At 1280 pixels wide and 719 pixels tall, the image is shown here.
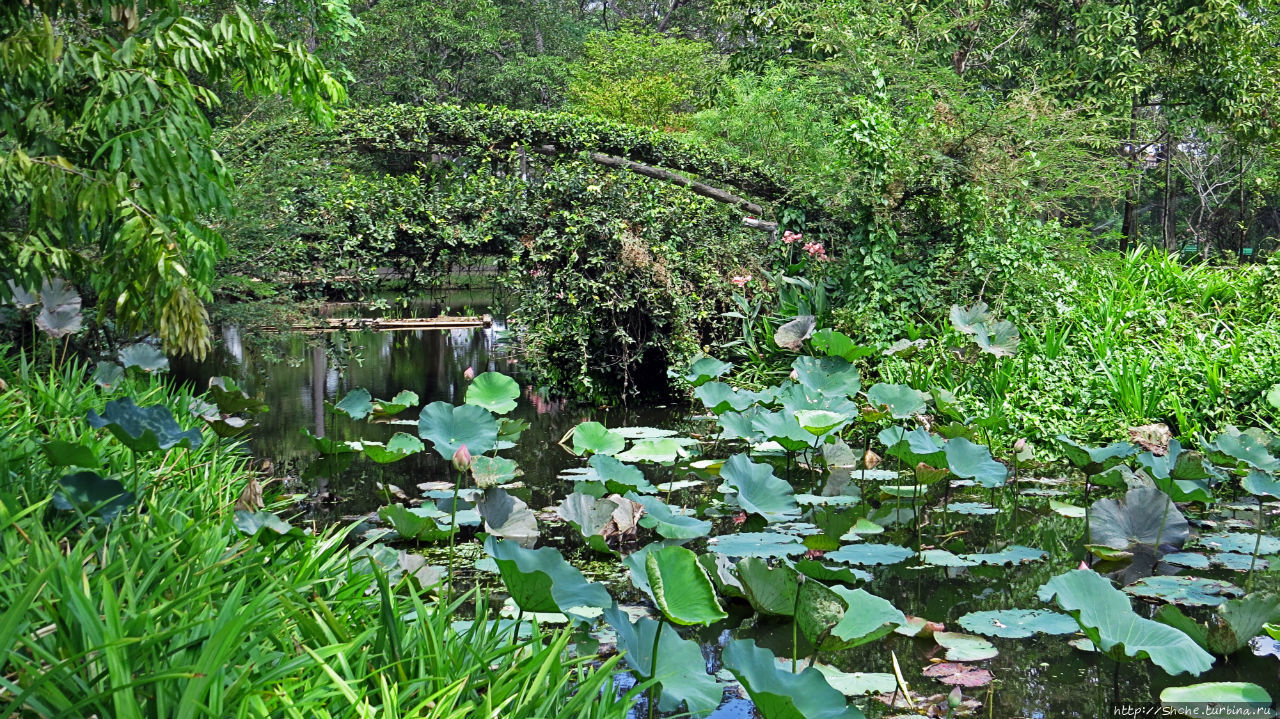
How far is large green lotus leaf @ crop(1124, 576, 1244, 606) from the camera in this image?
3117mm

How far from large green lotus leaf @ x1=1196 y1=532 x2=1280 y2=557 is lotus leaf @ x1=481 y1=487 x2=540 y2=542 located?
271cm

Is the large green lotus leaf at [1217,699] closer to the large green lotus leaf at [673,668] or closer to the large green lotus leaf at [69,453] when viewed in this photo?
the large green lotus leaf at [673,668]

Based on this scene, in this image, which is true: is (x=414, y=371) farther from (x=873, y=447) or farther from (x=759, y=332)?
(x=873, y=447)

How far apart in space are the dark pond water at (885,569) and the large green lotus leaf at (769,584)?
195 millimetres

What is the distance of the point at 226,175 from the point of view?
3.64 metres

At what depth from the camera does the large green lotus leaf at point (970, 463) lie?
3.81 m

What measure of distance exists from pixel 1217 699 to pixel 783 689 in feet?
3.72

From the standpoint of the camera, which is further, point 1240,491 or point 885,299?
point 885,299

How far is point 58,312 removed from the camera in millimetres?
4844

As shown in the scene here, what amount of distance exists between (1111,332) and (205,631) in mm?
6553

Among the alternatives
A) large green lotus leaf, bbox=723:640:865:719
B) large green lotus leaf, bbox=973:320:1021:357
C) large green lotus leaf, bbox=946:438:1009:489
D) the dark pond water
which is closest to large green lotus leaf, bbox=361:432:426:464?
the dark pond water

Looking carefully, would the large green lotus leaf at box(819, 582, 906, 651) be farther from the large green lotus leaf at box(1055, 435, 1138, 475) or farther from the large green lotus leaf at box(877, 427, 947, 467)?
the large green lotus leaf at box(1055, 435, 1138, 475)

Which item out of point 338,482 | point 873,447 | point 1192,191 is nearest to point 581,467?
point 338,482

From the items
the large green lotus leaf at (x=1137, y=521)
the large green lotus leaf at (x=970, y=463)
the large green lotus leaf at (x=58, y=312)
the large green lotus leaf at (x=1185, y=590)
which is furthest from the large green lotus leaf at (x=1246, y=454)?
the large green lotus leaf at (x=58, y=312)
